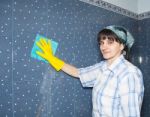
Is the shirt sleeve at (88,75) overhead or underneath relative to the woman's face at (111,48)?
underneath

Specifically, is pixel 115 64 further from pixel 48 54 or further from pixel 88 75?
pixel 48 54

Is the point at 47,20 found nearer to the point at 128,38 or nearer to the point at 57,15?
the point at 57,15

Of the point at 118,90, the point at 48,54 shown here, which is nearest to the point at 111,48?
the point at 118,90

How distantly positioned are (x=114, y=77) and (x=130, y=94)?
0.45ft

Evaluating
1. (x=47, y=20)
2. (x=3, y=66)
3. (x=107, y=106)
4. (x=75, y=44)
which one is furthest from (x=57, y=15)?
(x=107, y=106)

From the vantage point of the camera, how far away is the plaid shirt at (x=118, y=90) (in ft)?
4.01

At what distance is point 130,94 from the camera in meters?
1.22

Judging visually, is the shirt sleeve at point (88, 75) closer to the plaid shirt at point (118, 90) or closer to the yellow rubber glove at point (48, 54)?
the plaid shirt at point (118, 90)

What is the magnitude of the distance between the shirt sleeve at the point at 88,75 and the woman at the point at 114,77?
0.04m

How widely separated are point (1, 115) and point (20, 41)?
0.35 metres

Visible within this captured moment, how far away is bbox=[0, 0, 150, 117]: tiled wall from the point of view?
1137 mm

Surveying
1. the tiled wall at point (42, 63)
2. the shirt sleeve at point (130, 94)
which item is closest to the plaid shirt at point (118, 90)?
the shirt sleeve at point (130, 94)

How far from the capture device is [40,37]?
1.27m

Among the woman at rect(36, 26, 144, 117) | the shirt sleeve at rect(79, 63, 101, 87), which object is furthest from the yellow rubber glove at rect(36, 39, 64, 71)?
the shirt sleeve at rect(79, 63, 101, 87)
